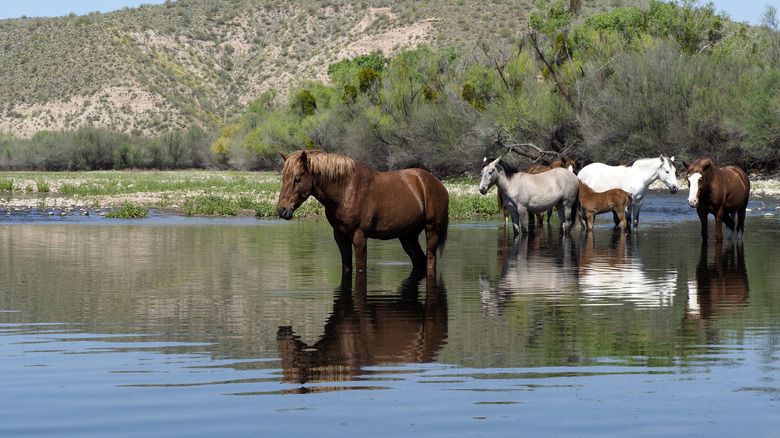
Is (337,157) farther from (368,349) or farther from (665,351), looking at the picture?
(665,351)

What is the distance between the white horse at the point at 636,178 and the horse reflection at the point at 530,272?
292 centimetres

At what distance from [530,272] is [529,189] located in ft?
21.9

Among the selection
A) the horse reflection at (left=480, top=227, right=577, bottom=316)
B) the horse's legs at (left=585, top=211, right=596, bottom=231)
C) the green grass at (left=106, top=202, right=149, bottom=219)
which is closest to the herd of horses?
the horse reflection at (left=480, top=227, right=577, bottom=316)

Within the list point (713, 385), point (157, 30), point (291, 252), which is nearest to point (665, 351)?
point (713, 385)

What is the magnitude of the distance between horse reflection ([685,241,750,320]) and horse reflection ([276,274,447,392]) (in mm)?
2779

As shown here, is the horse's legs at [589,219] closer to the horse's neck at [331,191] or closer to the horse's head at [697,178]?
the horse's head at [697,178]

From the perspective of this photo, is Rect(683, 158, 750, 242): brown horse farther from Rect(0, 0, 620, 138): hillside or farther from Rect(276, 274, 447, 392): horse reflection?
Rect(0, 0, 620, 138): hillside

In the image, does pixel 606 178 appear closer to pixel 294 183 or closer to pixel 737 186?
pixel 737 186

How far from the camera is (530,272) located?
13.8m

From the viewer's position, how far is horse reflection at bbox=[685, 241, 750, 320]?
1009 cm

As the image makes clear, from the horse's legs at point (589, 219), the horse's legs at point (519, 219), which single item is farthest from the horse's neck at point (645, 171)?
the horse's legs at point (519, 219)

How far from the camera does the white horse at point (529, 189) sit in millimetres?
20234

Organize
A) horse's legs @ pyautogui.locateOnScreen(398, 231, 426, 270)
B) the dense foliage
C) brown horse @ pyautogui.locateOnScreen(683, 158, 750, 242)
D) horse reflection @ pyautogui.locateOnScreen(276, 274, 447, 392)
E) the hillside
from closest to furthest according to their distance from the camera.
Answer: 1. horse reflection @ pyautogui.locateOnScreen(276, 274, 447, 392)
2. horse's legs @ pyautogui.locateOnScreen(398, 231, 426, 270)
3. brown horse @ pyautogui.locateOnScreen(683, 158, 750, 242)
4. the dense foliage
5. the hillside

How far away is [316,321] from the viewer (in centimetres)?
938
